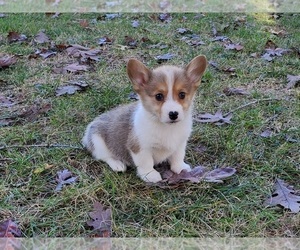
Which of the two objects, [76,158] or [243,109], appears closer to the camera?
[76,158]

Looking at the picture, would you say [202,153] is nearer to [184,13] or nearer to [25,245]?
[25,245]

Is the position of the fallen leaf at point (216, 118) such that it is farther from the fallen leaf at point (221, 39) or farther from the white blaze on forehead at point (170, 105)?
the fallen leaf at point (221, 39)

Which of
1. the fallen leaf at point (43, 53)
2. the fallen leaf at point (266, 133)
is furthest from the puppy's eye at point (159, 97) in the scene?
the fallen leaf at point (43, 53)

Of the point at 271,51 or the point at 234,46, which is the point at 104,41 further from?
the point at 271,51

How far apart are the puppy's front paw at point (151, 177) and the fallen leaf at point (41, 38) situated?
3.08 metres

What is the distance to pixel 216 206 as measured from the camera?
2299 mm

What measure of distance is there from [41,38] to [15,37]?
0.96 feet

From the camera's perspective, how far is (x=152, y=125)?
2588 mm

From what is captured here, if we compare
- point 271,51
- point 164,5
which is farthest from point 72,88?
point 164,5

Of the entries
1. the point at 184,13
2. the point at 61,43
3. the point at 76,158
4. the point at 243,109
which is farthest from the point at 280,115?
the point at 184,13

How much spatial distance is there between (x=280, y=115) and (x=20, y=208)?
198cm

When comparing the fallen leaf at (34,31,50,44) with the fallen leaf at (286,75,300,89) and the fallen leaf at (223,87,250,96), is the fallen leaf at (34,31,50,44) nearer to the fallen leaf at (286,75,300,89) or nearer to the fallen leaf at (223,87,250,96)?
the fallen leaf at (223,87,250,96)

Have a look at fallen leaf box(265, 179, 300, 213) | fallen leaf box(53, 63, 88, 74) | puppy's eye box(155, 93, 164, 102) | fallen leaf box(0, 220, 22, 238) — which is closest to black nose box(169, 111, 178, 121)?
puppy's eye box(155, 93, 164, 102)

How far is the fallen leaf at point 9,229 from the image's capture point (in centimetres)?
207
